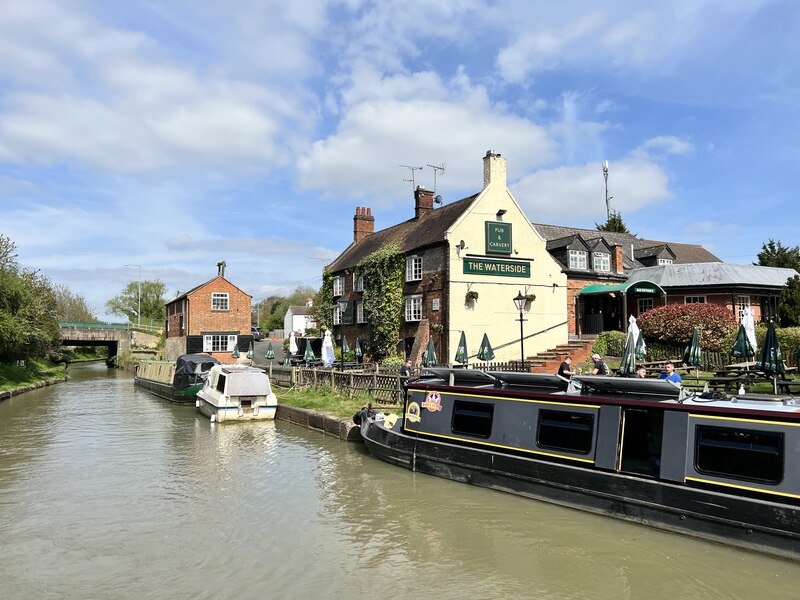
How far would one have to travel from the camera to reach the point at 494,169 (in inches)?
1118

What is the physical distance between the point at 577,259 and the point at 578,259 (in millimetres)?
69

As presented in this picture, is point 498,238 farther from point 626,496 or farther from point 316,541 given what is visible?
point 316,541

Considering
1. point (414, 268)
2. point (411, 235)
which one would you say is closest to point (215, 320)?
point (411, 235)

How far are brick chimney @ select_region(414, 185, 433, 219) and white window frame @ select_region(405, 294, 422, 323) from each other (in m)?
6.52

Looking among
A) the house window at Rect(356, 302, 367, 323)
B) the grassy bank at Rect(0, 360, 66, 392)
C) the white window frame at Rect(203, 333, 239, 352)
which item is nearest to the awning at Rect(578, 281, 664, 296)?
the house window at Rect(356, 302, 367, 323)

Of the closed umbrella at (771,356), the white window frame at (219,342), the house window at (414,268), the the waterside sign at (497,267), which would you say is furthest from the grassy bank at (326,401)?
the white window frame at (219,342)

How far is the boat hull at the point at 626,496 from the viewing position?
745cm

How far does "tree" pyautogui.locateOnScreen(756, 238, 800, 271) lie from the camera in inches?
1486

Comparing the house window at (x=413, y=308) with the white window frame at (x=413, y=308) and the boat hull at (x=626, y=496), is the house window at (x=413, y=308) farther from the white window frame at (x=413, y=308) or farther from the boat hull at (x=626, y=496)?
the boat hull at (x=626, y=496)

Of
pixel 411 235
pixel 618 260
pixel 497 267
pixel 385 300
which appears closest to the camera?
pixel 497 267

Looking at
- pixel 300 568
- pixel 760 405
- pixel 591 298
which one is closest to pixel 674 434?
pixel 760 405

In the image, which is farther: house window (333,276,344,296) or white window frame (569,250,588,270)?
house window (333,276,344,296)

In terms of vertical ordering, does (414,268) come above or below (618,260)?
below

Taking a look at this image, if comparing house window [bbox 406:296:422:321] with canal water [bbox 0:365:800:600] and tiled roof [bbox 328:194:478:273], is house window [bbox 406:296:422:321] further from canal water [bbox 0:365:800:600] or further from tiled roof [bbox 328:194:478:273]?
canal water [bbox 0:365:800:600]
